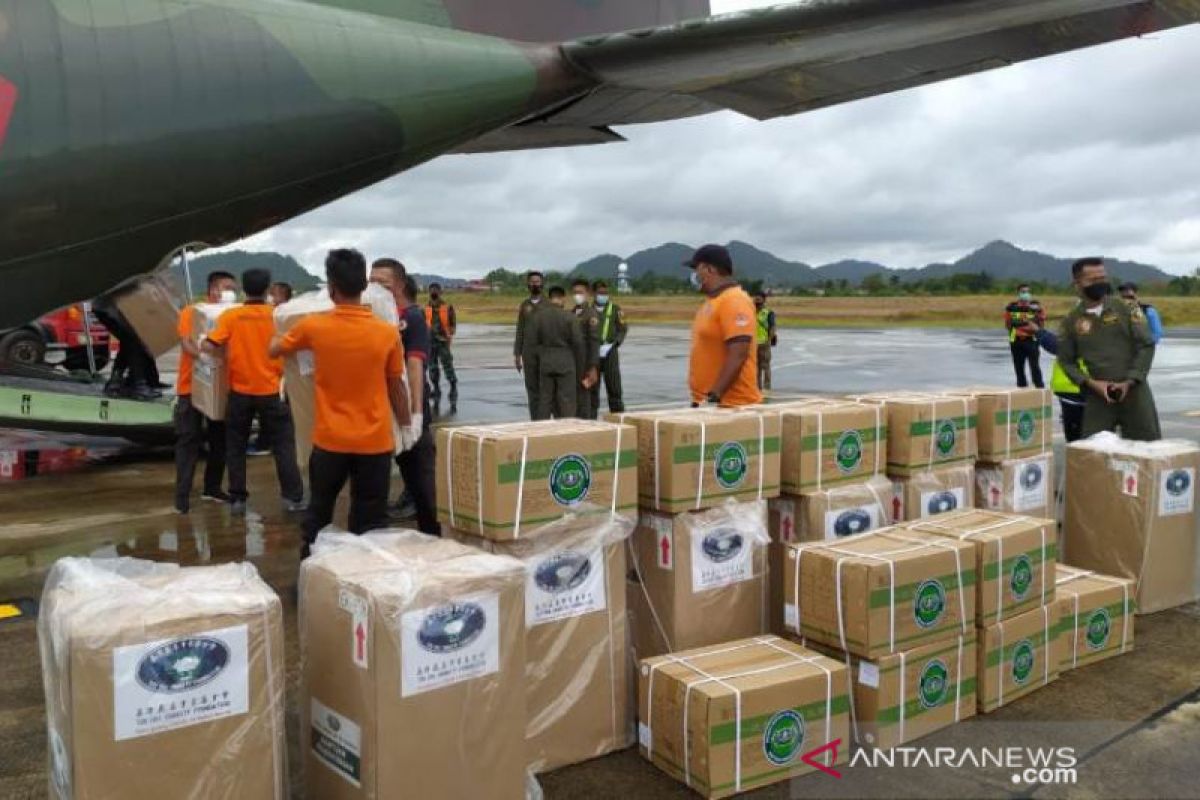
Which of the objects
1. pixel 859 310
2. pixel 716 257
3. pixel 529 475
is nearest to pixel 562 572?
pixel 529 475

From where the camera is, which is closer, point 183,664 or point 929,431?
point 183,664

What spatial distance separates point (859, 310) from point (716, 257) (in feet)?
186

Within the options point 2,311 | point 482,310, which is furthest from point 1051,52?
point 482,310

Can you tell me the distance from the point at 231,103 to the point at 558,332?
4.75 meters

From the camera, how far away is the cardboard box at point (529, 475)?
318 cm

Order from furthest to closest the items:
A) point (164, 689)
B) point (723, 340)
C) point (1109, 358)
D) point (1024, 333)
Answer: point (1024, 333) < point (1109, 358) < point (723, 340) < point (164, 689)

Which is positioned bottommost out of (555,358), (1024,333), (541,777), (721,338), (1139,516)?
(541,777)

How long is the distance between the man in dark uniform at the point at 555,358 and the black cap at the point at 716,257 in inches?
180

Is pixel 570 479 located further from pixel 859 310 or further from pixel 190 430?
pixel 859 310

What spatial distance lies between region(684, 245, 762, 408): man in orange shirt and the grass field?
1360 inches

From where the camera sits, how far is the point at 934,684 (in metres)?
3.48

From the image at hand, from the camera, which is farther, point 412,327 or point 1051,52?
point 1051,52

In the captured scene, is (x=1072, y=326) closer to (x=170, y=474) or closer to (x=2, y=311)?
(x=2, y=311)

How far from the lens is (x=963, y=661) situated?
3.58 metres
